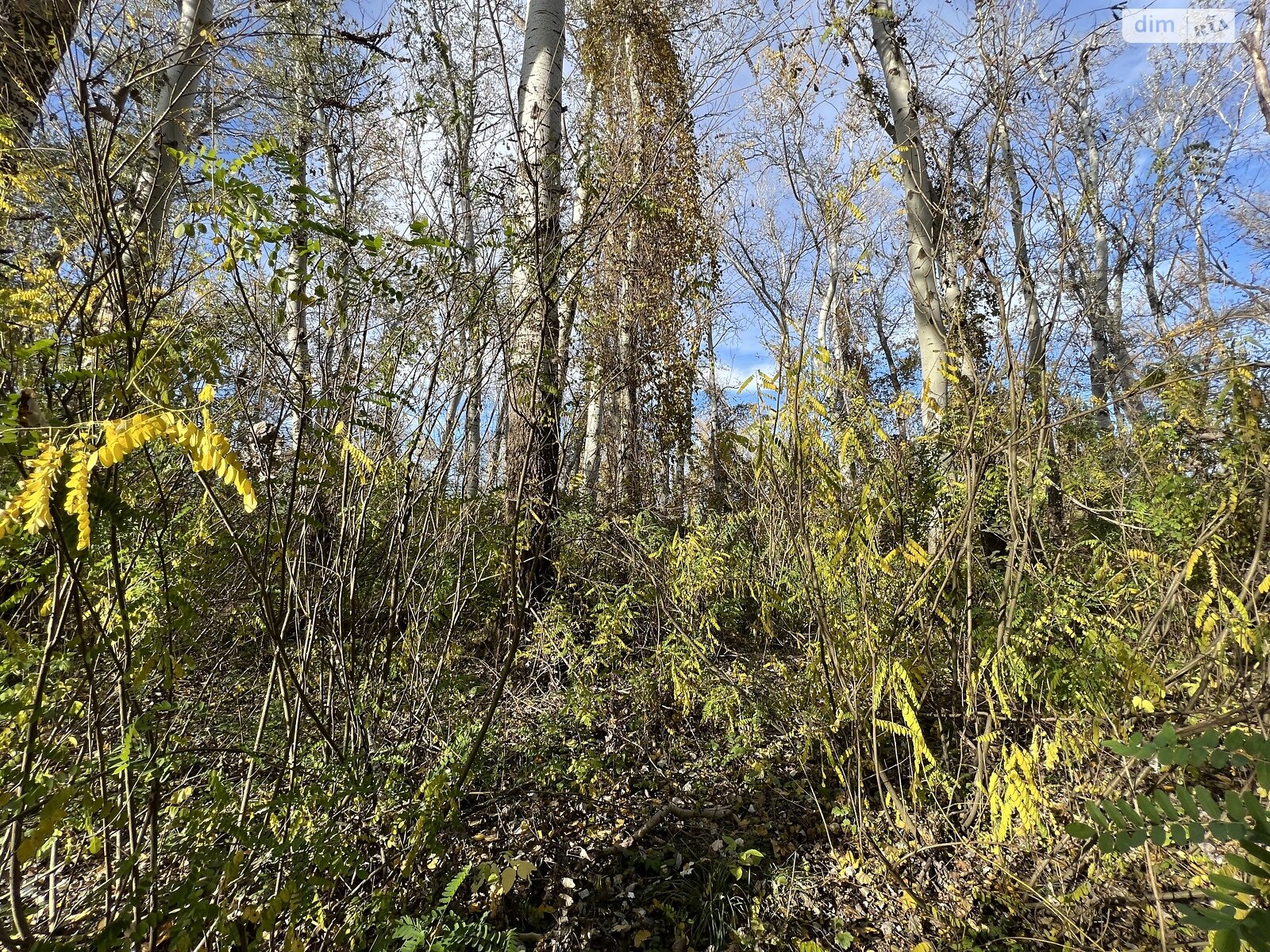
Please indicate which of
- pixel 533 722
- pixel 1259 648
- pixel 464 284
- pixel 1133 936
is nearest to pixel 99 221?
pixel 464 284

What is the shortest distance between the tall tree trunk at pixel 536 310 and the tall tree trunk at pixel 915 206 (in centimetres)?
202

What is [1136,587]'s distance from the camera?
6.63 ft

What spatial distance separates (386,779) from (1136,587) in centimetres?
264

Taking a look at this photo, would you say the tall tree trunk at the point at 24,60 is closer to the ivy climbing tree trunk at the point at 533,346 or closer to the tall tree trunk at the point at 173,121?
the tall tree trunk at the point at 173,121

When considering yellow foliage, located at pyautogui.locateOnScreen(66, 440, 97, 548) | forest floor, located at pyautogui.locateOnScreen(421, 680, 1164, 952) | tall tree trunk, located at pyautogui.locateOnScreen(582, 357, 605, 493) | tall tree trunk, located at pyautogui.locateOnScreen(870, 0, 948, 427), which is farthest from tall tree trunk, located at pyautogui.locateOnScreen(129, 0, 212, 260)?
tall tree trunk, located at pyautogui.locateOnScreen(870, 0, 948, 427)

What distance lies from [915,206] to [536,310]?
302 cm

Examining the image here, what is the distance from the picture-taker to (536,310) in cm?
244

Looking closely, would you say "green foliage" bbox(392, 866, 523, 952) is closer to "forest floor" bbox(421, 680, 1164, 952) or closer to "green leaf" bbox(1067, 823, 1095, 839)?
"forest floor" bbox(421, 680, 1164, 952)

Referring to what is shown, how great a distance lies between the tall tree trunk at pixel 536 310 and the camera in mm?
1938

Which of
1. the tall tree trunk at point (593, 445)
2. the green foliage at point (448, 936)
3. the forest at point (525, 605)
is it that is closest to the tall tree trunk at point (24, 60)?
the forest at point (525, 605)

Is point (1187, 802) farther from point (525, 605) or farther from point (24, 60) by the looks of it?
point (24, 60)

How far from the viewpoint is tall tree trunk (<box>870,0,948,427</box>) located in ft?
11.6

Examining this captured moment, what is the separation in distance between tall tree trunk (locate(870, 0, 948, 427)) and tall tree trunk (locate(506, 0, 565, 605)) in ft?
6.64

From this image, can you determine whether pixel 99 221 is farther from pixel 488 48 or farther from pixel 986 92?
pixel 986 92
